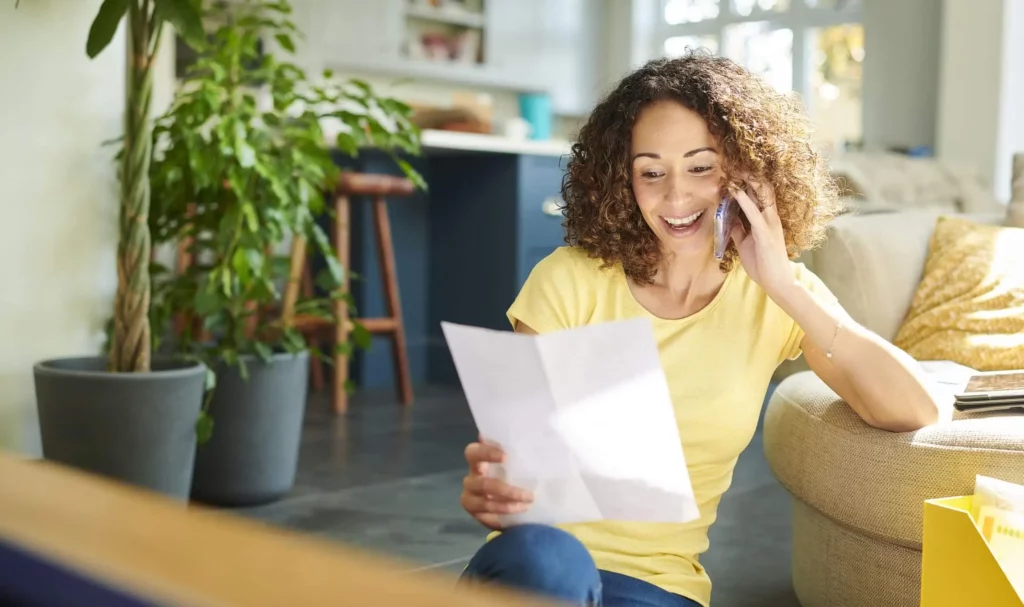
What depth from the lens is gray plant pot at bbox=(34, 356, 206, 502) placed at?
2055mm

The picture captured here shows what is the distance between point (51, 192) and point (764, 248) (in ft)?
5.24

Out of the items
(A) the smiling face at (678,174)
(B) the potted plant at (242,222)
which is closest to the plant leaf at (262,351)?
(B) the potted plant at (242,222)

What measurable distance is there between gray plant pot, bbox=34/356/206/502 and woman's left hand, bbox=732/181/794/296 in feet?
4.24

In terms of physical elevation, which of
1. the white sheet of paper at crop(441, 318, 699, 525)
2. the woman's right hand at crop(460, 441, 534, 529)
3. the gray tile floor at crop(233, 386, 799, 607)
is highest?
the white sheet of paper at crop(441, 318, 699, 525)

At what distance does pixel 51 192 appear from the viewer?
2.22 meters

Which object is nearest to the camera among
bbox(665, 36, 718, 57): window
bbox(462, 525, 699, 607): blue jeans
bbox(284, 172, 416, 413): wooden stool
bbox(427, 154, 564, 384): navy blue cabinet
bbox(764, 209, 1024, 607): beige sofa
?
bbox(462, 525, 699, 607): blue jeans

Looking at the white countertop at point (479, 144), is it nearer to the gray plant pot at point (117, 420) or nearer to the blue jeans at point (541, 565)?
the gray plant pot at point (117, 420)

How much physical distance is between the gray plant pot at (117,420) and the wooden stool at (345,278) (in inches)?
51.7

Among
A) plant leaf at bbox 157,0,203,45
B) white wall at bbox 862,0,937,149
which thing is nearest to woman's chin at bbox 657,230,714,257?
plant leaf at bbox 157,0,203,45

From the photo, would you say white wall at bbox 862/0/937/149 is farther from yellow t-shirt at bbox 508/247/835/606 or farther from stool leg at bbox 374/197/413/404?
yellow t-shirt at bbox 508/247/835/606

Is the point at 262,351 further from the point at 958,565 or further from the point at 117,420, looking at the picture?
the point at 958,565

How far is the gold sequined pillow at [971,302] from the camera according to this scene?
2.00 metres

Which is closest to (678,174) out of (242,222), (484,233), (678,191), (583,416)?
(678,191)

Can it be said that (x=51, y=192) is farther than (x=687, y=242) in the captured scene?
Yes
